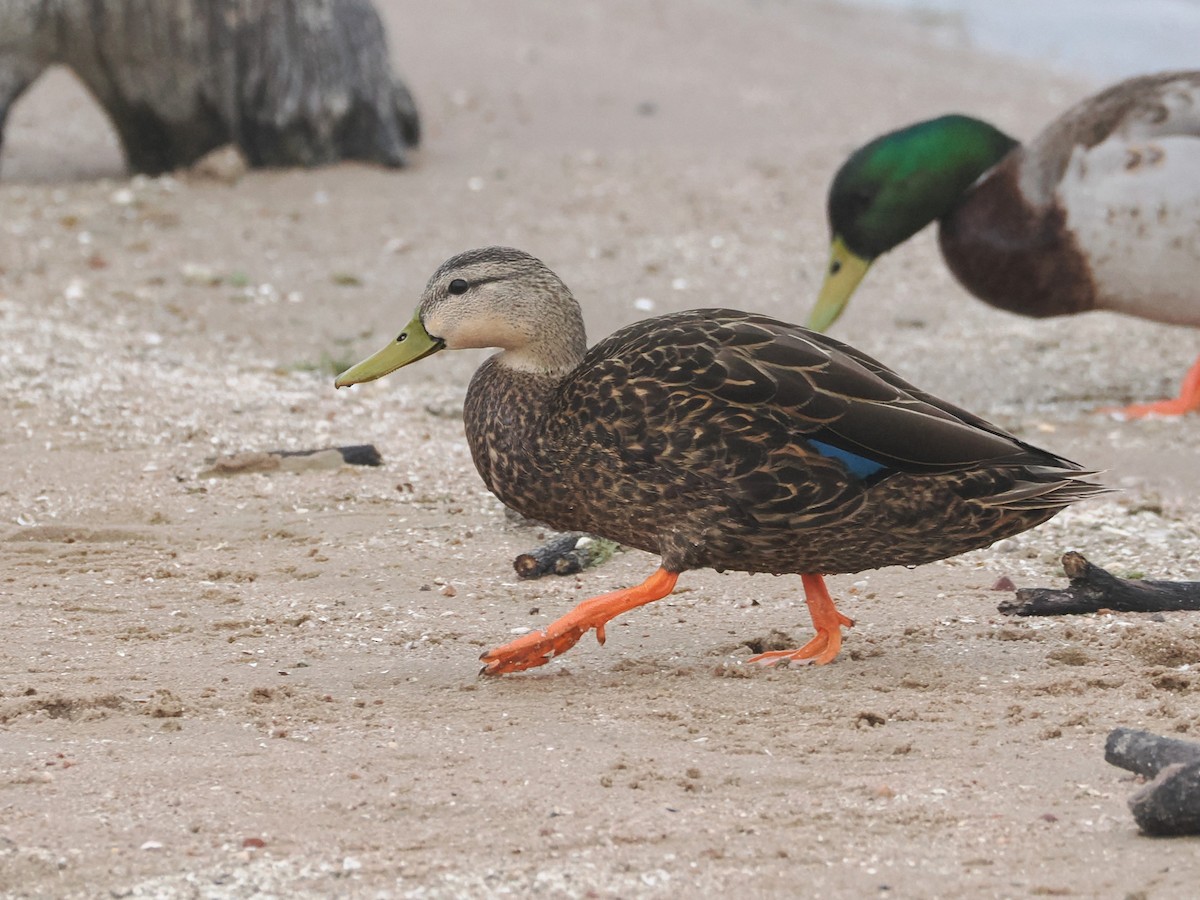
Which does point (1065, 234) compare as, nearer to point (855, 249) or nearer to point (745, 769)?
point (855, 249)

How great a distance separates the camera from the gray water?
17.1 metres

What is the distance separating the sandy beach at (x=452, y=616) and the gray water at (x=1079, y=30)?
350 inches

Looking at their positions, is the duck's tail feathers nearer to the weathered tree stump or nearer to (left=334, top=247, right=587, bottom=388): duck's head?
(left=334, top=247, right=587, bottom=388): duck's head

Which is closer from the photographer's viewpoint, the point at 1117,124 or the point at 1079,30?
the point at 1117,124

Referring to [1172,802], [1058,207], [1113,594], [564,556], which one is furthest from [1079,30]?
[1172,802]

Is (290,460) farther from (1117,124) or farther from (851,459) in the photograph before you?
(1117,124)

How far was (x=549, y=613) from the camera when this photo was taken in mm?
4246

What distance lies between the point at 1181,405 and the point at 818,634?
10.8ft

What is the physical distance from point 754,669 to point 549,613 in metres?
0.67

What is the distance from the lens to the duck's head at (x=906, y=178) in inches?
270

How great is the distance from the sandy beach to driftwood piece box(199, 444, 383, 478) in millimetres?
44

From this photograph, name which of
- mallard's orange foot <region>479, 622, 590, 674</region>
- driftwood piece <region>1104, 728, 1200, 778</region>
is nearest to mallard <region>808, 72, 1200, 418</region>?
mallard's orange foot <region>479, 622, 590, 674</region>

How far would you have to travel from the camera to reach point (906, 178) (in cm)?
684

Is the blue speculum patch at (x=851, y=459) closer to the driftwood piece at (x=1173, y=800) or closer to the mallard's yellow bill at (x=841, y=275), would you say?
the driftwood piece at (x=1173, y=800)
